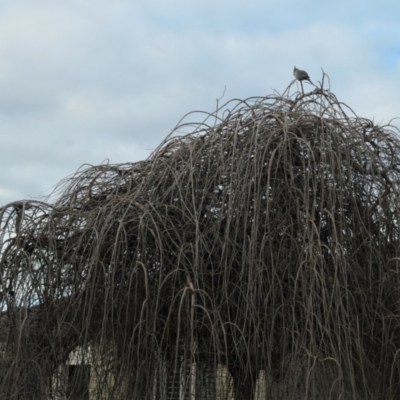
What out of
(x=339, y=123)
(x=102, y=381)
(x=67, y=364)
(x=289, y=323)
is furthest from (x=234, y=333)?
(x=339, y=123)

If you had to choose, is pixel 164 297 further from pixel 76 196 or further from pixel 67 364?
pixel 76 196

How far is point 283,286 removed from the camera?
440cm

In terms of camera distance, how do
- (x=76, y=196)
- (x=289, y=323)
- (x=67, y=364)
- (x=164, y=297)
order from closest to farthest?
(x=289, y=323)
(x=164, y=297)
(x=67, y=364)
(x=76, y=196)

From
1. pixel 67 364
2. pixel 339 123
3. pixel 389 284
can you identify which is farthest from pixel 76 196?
pixel 389 284

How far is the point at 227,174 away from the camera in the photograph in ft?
15.5

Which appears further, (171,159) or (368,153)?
(171,159)

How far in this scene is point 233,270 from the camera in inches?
181

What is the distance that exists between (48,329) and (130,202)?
1.06 meters

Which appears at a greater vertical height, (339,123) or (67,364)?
(339,123)

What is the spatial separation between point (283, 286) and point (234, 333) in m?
0.39

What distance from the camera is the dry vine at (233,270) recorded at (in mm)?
4270

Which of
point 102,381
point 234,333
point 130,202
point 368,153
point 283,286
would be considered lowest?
point 102,381

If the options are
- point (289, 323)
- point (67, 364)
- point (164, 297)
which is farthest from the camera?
point (67, 364)

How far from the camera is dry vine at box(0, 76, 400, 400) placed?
4270 millimetres
